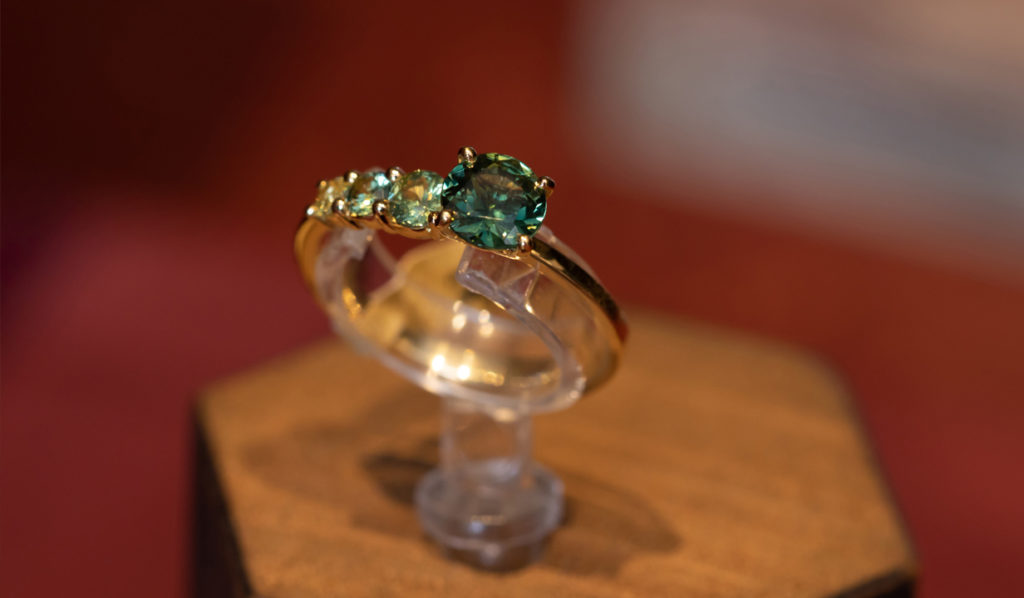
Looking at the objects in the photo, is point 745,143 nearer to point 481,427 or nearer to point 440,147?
point 440,147

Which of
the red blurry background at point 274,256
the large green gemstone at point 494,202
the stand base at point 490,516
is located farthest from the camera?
the red blurry background at point 274,256

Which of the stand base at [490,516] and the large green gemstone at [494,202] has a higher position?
the large green gemstone at [494,202]

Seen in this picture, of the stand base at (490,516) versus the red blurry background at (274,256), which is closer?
the stand base at (490,516)

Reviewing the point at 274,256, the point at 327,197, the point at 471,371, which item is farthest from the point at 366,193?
the point at 274,256

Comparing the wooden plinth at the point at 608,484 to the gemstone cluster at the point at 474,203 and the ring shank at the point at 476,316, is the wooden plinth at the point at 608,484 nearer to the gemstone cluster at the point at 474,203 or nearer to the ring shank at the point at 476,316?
the ring shank at the point at 476,316

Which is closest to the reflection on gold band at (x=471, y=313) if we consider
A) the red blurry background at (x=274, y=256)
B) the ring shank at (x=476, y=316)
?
the ring shank at (x=476, y=316)

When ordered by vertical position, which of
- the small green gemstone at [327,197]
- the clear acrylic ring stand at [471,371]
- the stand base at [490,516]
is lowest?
the stand base at [490,516]

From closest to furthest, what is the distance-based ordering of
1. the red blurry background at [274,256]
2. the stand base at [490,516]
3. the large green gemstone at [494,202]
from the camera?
the large green gemstone at [494,202] < the stand base at [490,516] < the red blurry background at [274,256]
